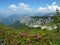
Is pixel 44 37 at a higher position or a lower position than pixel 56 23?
lower

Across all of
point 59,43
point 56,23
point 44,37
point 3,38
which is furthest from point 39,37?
point 56,23

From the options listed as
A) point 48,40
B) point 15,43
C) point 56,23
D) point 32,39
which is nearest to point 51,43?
point 48,40

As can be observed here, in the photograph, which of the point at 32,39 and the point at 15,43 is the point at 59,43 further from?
the point at 15,43

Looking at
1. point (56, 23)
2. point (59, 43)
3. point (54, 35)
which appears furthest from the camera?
point (56, 23)

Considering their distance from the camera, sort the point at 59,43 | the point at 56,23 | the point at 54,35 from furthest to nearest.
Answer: the point at 56,23 < the point at 54,35 < the point at 59,43

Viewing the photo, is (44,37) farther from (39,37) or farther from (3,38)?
(3,38)

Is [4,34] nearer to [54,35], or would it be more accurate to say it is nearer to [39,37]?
[39,37]

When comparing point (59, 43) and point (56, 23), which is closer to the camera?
point (59, 43)

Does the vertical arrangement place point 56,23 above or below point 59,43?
above

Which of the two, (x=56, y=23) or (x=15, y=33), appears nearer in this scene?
(x=15, y=33)
